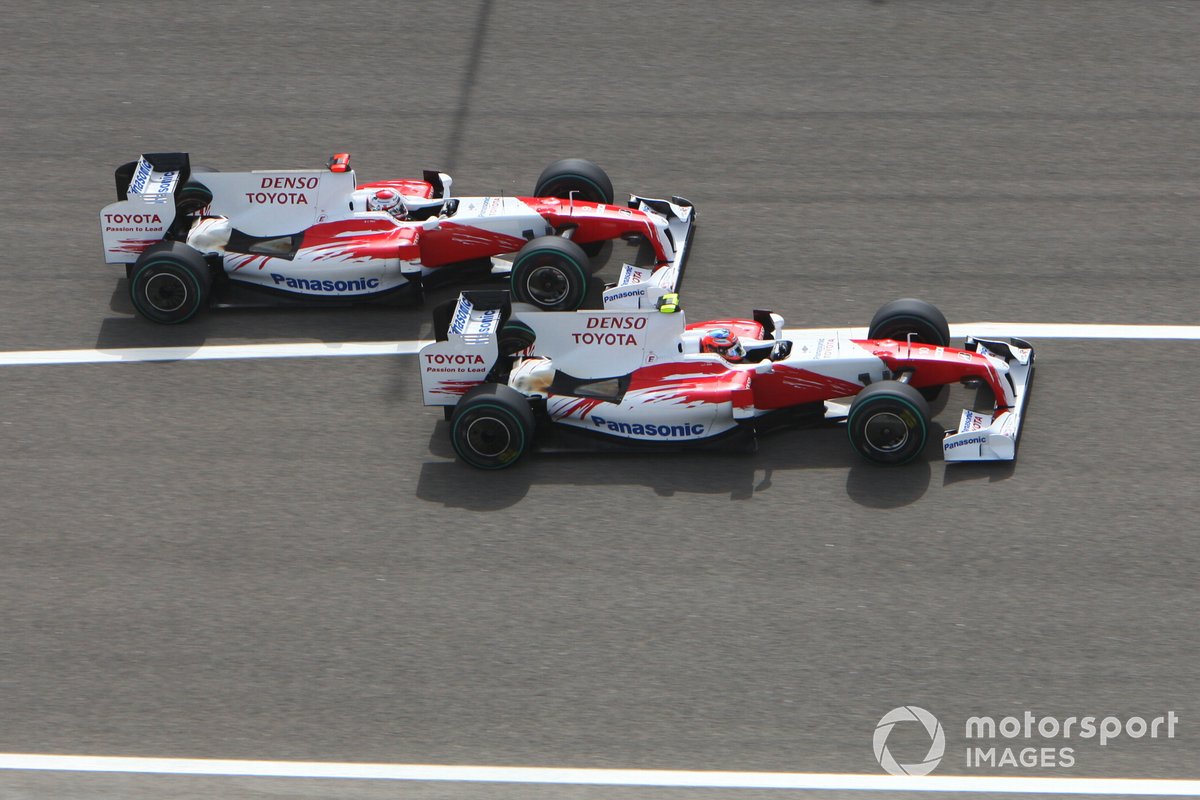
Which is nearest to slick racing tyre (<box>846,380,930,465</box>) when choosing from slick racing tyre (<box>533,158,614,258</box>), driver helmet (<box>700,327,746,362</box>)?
driver helmet (<box>700,327,746,362</box>)

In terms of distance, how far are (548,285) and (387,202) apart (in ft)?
4.86

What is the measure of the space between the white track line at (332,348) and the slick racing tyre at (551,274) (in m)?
0.84

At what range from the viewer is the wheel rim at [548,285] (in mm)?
11406

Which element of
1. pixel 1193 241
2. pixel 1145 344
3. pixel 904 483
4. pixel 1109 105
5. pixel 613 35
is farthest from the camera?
pixel 613 35

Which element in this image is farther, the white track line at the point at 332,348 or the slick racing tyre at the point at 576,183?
the slick racing tyre at the point at 576,183

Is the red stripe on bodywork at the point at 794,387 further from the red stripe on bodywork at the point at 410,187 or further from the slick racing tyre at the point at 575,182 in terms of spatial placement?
the red stripe on bodywork at the point at 410,187

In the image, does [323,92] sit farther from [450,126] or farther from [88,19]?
[88,19]

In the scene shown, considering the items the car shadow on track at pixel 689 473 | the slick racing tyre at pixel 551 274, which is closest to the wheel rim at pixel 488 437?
the car shadow on track at pixel 689 473

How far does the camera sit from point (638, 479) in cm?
1004

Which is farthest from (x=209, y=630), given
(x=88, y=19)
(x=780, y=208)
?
(x=88, y=19)

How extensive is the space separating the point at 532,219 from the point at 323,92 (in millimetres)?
4138

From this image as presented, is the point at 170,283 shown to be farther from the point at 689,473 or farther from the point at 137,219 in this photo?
the point at 689,473

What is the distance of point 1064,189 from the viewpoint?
515 inches

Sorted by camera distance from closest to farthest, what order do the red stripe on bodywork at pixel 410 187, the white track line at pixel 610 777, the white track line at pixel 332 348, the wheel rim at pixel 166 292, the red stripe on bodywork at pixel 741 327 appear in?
the white track line at pixel 610 777 < the red stripe on bodywork at pixel 741 327 < the white track line at pixel 332 348 < the wheel rim at pixel 166 292 < the red stripe on bodywork at pixel 410 187
